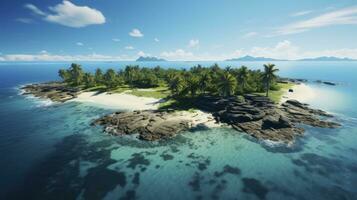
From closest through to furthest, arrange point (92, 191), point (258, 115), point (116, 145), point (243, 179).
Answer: point (92, 191), point (243, 179), point (116, 145), point (258, 115)

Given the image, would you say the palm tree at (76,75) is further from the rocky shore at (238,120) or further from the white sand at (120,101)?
the rocky shore at (238,120)

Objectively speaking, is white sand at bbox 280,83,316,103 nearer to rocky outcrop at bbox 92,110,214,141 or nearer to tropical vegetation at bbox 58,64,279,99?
tropical vegetation at bbox 58,64,279,99

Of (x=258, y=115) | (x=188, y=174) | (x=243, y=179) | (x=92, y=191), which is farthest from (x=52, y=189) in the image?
(x=258, y=115)

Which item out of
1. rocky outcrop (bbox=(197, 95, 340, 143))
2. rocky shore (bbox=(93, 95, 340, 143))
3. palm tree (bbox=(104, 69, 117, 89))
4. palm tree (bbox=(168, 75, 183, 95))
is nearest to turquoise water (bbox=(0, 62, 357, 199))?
rocky shore (bbox=(93, 95, 340, 143))

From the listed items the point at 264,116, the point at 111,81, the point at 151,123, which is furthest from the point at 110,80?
the point at 264,116

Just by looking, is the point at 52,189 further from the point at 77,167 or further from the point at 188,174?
the point at 188,174

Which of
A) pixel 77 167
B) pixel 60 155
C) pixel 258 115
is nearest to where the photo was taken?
pixel 77 167
